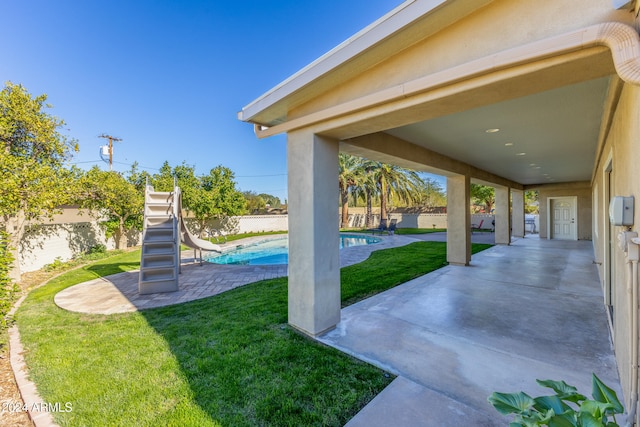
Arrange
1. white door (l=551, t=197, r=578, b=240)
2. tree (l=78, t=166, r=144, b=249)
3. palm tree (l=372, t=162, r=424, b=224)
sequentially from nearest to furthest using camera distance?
tree (l=78, t=166, r=144, b=249) < white door (l=551, t=197, r=578, b=240) < palm tree (l=372, t=162, r=424, b=224)

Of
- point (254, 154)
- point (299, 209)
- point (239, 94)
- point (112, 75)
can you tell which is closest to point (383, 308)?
point (299, 209)

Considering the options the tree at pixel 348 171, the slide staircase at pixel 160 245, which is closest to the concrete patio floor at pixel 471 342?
the slide staircase at pixel 160 245

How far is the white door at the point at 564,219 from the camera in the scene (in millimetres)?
16156

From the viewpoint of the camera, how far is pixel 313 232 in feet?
13.3

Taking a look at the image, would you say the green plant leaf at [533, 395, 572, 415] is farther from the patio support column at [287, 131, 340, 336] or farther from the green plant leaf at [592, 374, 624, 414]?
the patio support column at [287, 131, 340, 336]

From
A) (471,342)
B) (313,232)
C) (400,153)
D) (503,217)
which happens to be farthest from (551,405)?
(503,217)

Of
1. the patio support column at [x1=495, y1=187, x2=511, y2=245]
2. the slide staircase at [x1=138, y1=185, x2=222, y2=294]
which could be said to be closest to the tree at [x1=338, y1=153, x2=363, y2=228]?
the patio support column at [x1=495, y1=187, x2=511, y2=245]

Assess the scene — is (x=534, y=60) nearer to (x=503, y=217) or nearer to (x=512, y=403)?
(x=512, y=403)

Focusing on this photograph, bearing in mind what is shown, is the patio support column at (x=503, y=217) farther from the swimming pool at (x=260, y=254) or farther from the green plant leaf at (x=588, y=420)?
the green plant leaf at (x=588, y=420)

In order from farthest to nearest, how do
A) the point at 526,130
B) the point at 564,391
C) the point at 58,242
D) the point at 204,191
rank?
the point at 204,191
the point at 58,242
the point at 526,130
the point at 564,391

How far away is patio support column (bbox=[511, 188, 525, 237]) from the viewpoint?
16875 mm

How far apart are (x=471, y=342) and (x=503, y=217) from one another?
12788 millimetres

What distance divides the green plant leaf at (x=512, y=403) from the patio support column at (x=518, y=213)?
18687 millimetres

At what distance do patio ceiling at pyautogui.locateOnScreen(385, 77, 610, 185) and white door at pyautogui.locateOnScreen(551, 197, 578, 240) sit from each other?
32.1 feet
